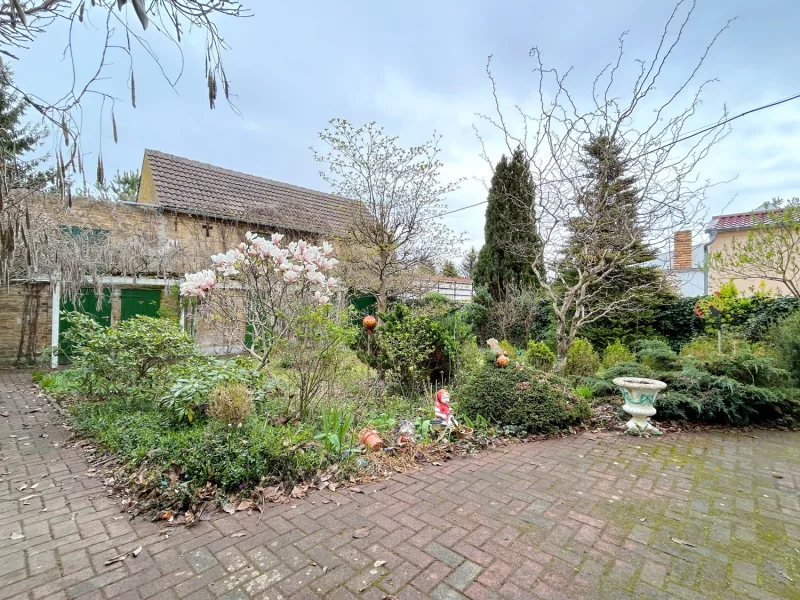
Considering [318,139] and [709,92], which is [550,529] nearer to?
[709,92]

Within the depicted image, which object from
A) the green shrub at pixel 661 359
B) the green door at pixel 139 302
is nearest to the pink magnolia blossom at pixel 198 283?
the green shrub at pixel 661 359

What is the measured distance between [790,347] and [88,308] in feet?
47.4

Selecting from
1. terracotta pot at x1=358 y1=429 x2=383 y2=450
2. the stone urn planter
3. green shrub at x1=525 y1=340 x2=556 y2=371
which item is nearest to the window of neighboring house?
terracotta pot at x1=358 y1=429 x2=383 y2=450

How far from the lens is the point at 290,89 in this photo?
310cm

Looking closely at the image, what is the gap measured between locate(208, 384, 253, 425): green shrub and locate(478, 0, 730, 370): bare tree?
549cm

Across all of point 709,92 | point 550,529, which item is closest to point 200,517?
point 550,529

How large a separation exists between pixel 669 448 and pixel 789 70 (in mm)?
6916

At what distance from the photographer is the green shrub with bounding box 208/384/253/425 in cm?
344

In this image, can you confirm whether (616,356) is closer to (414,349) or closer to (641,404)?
(641,404)

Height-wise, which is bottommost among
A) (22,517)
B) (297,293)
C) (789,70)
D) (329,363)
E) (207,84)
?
(22,517)

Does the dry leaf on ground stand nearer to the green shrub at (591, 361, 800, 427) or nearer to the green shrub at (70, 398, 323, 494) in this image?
the green shrub at (70, 398, 323, 494)

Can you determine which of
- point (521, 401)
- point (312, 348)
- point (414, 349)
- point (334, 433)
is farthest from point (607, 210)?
point (334, 433)

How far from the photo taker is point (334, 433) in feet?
12.4

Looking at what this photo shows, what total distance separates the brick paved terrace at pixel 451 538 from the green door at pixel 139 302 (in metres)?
7.10
